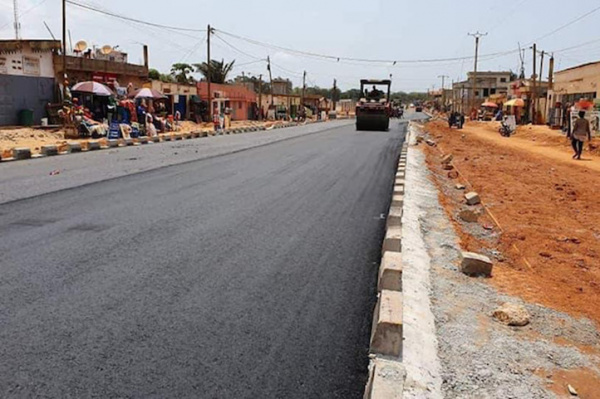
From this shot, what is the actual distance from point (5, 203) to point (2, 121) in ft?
62.7

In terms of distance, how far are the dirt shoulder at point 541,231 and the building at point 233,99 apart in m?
31.8

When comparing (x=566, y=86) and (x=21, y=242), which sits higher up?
(x=566, y=86)

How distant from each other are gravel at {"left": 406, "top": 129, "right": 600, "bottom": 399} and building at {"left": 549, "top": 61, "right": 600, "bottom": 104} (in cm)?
3061

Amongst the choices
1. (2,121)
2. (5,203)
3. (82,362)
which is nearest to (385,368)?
(82,362)

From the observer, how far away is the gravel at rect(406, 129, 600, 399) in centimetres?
333

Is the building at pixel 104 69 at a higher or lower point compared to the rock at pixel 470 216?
higher

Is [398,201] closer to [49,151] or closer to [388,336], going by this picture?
[388,336]

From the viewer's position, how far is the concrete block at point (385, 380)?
9.64 feet

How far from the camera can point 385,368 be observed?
3.27 metres

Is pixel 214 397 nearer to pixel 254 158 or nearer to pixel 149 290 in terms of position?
pixel 149 290

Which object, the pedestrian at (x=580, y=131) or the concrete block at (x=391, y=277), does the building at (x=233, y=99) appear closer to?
the pedestrian at (x=580, y=131)

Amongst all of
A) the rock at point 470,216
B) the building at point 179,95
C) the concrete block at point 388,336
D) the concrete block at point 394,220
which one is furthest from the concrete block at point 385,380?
the building at point 179,95

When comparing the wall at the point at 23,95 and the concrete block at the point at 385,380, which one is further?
the wall at the point at 23,95

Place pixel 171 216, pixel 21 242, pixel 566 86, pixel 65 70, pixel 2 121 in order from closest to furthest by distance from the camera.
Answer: pixel 21 242 < pixel 171 216 < pixel 2 121 < pixel 65 70 < pixel 566 86
